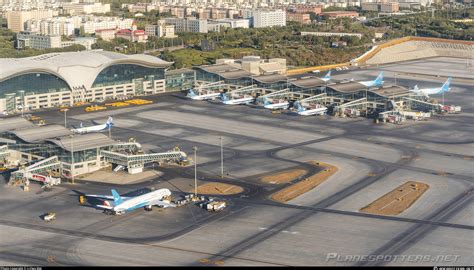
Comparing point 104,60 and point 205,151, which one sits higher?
point 104,60

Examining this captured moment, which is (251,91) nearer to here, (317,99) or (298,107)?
(317,99)

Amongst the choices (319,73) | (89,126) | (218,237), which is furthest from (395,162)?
(319,73)

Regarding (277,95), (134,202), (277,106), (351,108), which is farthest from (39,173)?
(277,95)

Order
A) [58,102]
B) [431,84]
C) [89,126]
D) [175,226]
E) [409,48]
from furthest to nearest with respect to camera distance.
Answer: [409,48] → [431,84] → [58,102] → [89,126] → [175,226]

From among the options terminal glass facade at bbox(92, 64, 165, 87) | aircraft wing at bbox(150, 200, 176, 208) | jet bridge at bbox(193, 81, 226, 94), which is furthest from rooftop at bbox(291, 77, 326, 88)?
aircraft wing at bbox(150, 200, 176, 208)

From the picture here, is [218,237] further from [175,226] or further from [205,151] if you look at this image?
[205,151]

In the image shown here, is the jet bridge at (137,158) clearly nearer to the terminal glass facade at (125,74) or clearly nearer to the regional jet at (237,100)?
the regional jet at (237,100)
